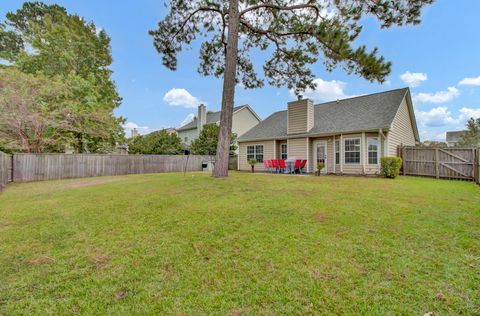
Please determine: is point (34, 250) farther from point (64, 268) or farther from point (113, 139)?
point (113, 139)

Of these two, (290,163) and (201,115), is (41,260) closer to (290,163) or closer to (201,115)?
(290,163)

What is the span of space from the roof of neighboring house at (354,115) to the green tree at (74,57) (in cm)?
1065

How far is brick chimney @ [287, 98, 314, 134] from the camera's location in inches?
545

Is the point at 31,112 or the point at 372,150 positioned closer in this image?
the point at 372,150

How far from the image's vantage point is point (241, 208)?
4.64 m

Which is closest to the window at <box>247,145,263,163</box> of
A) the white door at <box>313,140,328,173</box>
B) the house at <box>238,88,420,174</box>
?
the house at <box>238,88,420,174</box>

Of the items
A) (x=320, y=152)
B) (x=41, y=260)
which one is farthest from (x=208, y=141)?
(x=41, y=260)

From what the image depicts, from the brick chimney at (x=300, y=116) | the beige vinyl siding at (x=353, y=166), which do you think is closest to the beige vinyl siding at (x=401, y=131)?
the beige vinyl siding at (x=353, y=166)

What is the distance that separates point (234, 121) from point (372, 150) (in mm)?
15122

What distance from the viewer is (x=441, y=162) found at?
35.1ft

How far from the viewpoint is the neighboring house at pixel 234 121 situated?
24.5m

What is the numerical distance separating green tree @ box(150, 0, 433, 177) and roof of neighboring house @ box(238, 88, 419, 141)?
293 centimetres

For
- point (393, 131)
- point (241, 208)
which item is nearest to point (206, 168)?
point (393, 131)

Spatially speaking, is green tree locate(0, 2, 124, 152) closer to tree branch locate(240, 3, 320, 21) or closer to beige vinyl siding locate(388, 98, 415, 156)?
tree branch locate(240, 3, 320, 21)
